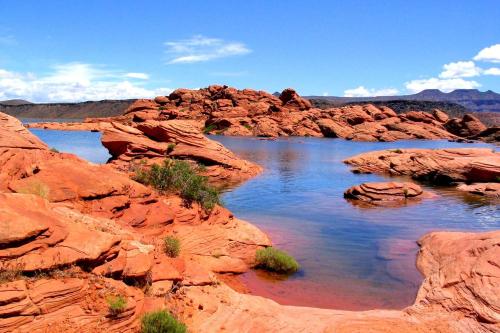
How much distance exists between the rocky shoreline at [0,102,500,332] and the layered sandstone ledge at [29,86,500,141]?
7074 centimetres

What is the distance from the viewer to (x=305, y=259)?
14.7m

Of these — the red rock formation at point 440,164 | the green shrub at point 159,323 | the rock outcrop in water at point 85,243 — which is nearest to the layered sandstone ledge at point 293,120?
the red rock formation at point 440,164

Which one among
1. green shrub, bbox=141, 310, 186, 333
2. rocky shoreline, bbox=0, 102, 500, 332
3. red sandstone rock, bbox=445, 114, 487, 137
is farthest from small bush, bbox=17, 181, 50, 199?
red sandstone rock, bbox=445, 114, 487, 137

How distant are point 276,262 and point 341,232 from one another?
5.65 meters

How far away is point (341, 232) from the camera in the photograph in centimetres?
1833

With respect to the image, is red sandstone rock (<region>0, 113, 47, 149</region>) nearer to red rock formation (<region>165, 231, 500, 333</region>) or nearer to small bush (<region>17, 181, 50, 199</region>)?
small bush (<region>17, 181, 50, 199</region>)

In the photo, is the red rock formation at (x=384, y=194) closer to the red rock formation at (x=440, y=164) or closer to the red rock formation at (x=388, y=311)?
the red rock formation at (x=440, y=164)

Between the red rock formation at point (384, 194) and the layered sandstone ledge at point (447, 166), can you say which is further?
the layered sandstone ledge at point (447, 166)

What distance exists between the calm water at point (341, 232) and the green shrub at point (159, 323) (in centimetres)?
401

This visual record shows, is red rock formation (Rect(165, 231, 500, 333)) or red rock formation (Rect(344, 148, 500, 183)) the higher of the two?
red rock formation (Rect(344, 148, 500, 183))

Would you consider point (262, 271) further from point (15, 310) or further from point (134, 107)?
point (134, 107)

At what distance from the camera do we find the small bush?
35.1 feet

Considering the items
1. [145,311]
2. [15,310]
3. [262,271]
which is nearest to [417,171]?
[262,271]

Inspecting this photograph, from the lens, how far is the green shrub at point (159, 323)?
26.6ft
